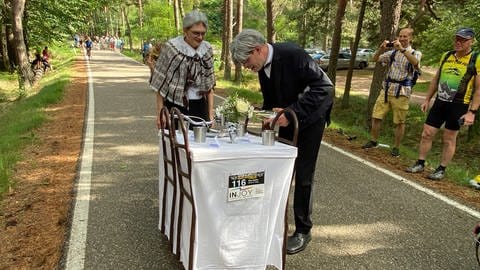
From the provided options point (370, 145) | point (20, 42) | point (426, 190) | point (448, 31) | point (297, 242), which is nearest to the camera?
point (297, 242)

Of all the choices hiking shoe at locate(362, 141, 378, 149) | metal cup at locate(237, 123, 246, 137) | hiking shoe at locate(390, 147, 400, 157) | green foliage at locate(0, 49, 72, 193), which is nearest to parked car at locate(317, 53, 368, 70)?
green foliage at locate(0, 49, 72, 193)

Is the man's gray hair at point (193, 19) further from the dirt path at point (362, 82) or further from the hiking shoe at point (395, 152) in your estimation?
the dirt path at point (362, 82)

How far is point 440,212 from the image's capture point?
4488 millimetres

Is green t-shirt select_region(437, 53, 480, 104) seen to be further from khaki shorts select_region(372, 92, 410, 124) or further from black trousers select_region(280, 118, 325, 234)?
black trousers select_region(280, 118, 325, 234)

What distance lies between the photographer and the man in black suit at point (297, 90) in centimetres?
301

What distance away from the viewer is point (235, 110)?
11.1ft

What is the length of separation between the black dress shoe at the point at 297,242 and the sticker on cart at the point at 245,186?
0.96 m

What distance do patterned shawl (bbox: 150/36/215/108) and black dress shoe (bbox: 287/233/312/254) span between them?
1662 mm

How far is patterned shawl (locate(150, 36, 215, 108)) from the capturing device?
3982 millimetres

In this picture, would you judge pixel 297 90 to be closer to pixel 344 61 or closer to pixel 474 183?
pixel 474 183

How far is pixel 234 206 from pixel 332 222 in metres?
1.78

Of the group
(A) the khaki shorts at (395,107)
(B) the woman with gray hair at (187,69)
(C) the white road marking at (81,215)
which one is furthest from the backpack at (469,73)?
(C) the white road marking at (81,215)

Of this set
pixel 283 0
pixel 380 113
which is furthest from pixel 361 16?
pixel 283 0

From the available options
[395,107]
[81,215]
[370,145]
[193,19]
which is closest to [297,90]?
[193,19]
